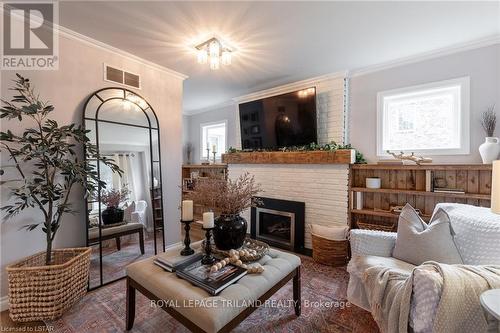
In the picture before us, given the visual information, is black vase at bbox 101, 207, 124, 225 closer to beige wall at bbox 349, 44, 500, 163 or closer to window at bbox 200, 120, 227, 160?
window at bbox 200, 120, 227, 160

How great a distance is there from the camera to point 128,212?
8.31 feet

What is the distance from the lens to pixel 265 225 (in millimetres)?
3582

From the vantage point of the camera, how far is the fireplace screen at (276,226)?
3.24 meters

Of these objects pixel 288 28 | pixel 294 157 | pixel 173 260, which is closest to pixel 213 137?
pixel 294 157

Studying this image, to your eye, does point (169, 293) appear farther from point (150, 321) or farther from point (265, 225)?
point (265, 225)

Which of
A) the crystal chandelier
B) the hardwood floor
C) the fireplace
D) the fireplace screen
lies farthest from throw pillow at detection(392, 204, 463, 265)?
the hardwood floor

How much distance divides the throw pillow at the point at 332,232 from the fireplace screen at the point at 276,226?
1.56ft

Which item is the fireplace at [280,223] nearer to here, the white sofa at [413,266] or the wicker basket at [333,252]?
the wicker basket at [333,252]

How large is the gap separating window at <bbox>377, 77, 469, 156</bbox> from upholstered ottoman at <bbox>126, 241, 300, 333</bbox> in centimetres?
216

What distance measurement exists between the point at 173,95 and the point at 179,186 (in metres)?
1.28

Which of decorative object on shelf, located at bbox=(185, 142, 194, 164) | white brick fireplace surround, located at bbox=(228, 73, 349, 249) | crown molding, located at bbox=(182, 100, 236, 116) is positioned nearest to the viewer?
Result: white brick fireplace surround, located at bbox=(228, 73, 349, 249)

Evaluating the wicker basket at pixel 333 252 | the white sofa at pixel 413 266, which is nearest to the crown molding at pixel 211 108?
the wicker basket at pixel 333 252

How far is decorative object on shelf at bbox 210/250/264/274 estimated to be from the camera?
1.45 meters

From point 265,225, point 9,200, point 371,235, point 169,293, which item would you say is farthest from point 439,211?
point 9,200
